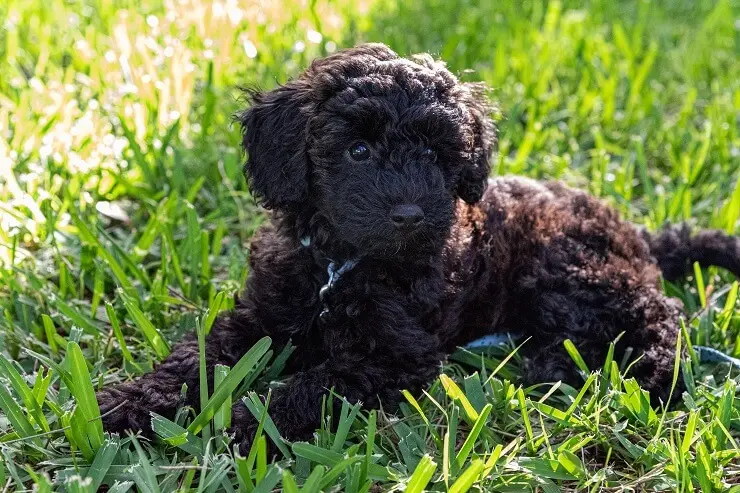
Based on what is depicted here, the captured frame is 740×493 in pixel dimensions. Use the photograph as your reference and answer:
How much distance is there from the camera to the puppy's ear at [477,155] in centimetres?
344

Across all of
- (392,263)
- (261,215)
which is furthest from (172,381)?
(261,215)

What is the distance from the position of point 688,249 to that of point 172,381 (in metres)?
2.49

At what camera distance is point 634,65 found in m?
6.58

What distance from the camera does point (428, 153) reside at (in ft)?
10.6

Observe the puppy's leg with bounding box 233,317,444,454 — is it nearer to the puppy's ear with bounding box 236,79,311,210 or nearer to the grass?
the grass

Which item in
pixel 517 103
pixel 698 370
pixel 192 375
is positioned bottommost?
pixel 698 370

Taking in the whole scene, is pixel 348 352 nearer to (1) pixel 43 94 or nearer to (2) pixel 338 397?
(2) pixel 338 397

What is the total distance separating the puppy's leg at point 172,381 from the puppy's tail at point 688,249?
6.74 feet

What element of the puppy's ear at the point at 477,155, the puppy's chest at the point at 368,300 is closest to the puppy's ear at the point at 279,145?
the puppy's chest at the point at 368,300

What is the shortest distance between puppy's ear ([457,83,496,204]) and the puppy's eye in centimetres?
47

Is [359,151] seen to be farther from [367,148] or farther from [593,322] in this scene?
[593,322]

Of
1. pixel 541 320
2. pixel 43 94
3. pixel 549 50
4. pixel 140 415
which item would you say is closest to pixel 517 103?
pixel 549 50

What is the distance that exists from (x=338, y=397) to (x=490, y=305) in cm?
97

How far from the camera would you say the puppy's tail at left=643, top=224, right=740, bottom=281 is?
4.01 m
